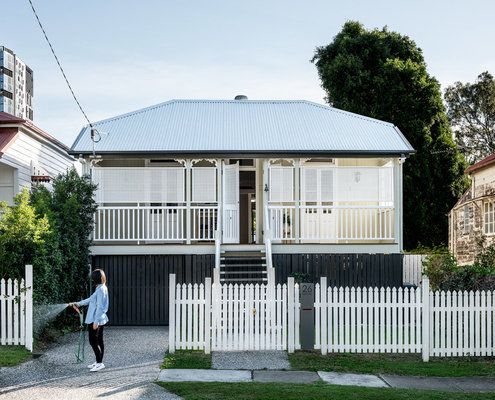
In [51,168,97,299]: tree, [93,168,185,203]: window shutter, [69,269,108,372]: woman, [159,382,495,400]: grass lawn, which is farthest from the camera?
[93,168,185,203]: window shutter

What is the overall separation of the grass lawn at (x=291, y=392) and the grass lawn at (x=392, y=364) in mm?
1725

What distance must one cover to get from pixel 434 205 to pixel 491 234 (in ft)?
35.3

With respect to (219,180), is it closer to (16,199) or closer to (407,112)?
(16,199)

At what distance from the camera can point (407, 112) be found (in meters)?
40.7

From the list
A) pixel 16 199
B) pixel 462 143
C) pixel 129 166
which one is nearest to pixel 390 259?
pixel 129 166

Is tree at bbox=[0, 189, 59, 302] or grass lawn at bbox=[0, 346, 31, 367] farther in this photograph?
tree at bbox=[0, 189, 59, 302]

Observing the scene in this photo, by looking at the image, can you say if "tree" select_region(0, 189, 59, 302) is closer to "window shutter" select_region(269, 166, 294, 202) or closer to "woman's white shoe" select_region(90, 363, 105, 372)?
"woman's white shoe" select_region(90, 363, 105, 372)

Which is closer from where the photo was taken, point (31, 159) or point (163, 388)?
point (163, 388)

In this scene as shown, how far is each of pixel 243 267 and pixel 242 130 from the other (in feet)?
14.7

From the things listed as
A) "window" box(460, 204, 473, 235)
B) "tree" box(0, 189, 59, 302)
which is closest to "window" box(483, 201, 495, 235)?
"window" box(460, 204, 473, 235)

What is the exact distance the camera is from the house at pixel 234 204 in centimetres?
2042

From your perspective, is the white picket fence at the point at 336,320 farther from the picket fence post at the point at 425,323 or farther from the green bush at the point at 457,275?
the green bush at the point at 457,275

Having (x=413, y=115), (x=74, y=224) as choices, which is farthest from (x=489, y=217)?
(x=74, y=224)

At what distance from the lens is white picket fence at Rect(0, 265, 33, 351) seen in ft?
49.1
